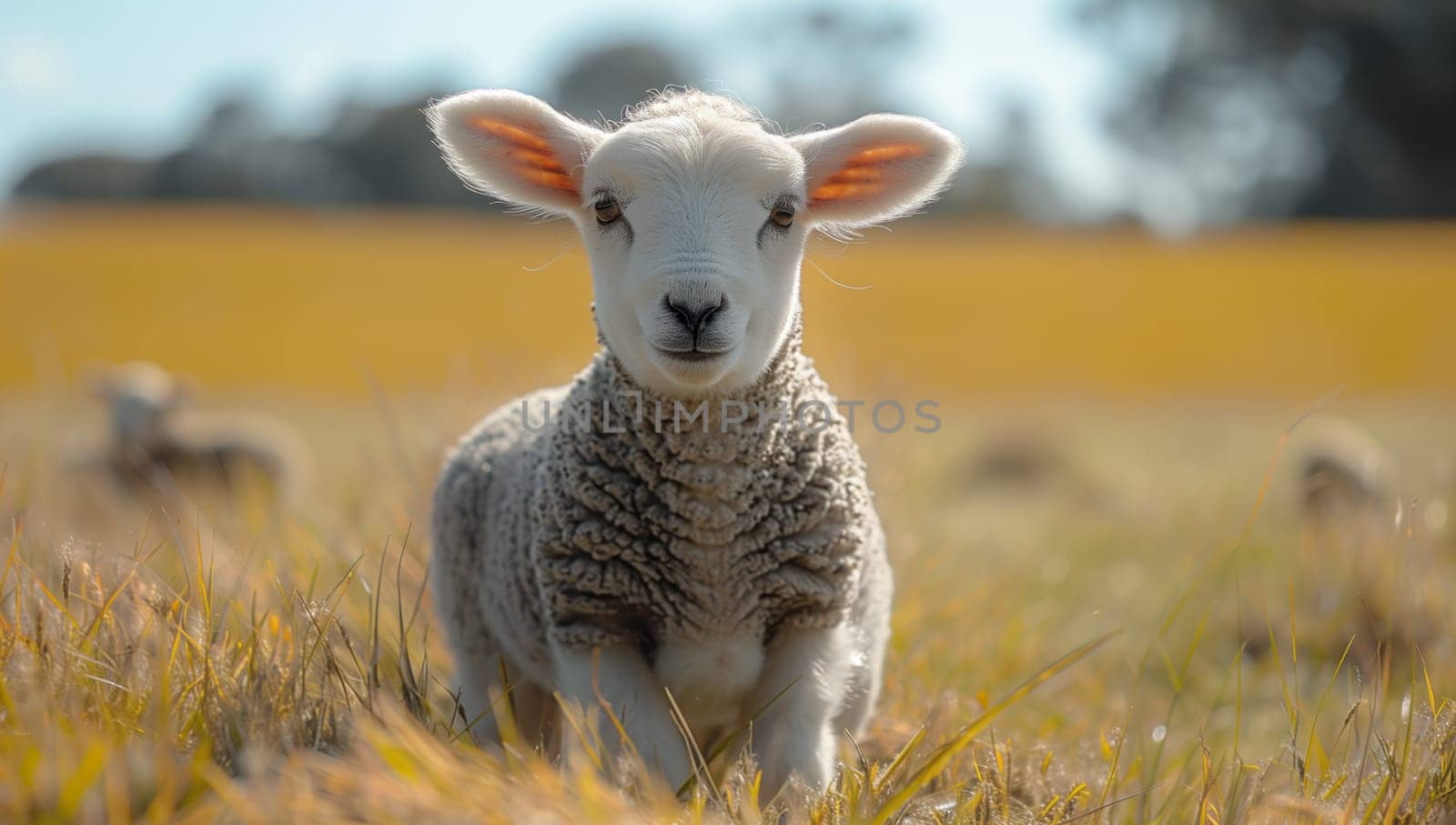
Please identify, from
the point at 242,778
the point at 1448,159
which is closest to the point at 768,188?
the point at 242,778

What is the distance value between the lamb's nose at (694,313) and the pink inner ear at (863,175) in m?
0.65

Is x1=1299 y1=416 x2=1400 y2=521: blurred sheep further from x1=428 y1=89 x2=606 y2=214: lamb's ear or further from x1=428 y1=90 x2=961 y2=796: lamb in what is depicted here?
x1=428 y1=89 x2=606 y2=214: lamb's ear

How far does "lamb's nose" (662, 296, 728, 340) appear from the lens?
2562mm

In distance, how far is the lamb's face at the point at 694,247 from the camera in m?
2.60

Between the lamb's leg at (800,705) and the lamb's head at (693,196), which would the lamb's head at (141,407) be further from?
the lamb's leg at (800,705)

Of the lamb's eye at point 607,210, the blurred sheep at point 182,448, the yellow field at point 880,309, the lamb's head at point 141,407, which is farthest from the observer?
the yellow field at point 880,309

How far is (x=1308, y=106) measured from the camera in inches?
1428

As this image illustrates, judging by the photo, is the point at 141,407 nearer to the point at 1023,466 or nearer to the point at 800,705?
the point at 1023,466

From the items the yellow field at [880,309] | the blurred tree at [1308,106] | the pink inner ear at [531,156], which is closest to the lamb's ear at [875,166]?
the pink inner ear at [531,156]

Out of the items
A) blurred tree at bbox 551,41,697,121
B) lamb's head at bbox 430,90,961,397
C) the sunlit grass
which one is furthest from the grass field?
→ blurred tree at bbox 551,41,697,121

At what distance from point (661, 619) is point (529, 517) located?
0.48 meters

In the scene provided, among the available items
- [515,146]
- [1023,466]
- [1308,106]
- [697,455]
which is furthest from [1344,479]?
[1308,106]

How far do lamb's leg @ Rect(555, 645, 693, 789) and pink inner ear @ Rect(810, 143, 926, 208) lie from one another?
4.17 ft

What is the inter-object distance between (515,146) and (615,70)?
50187 mm
